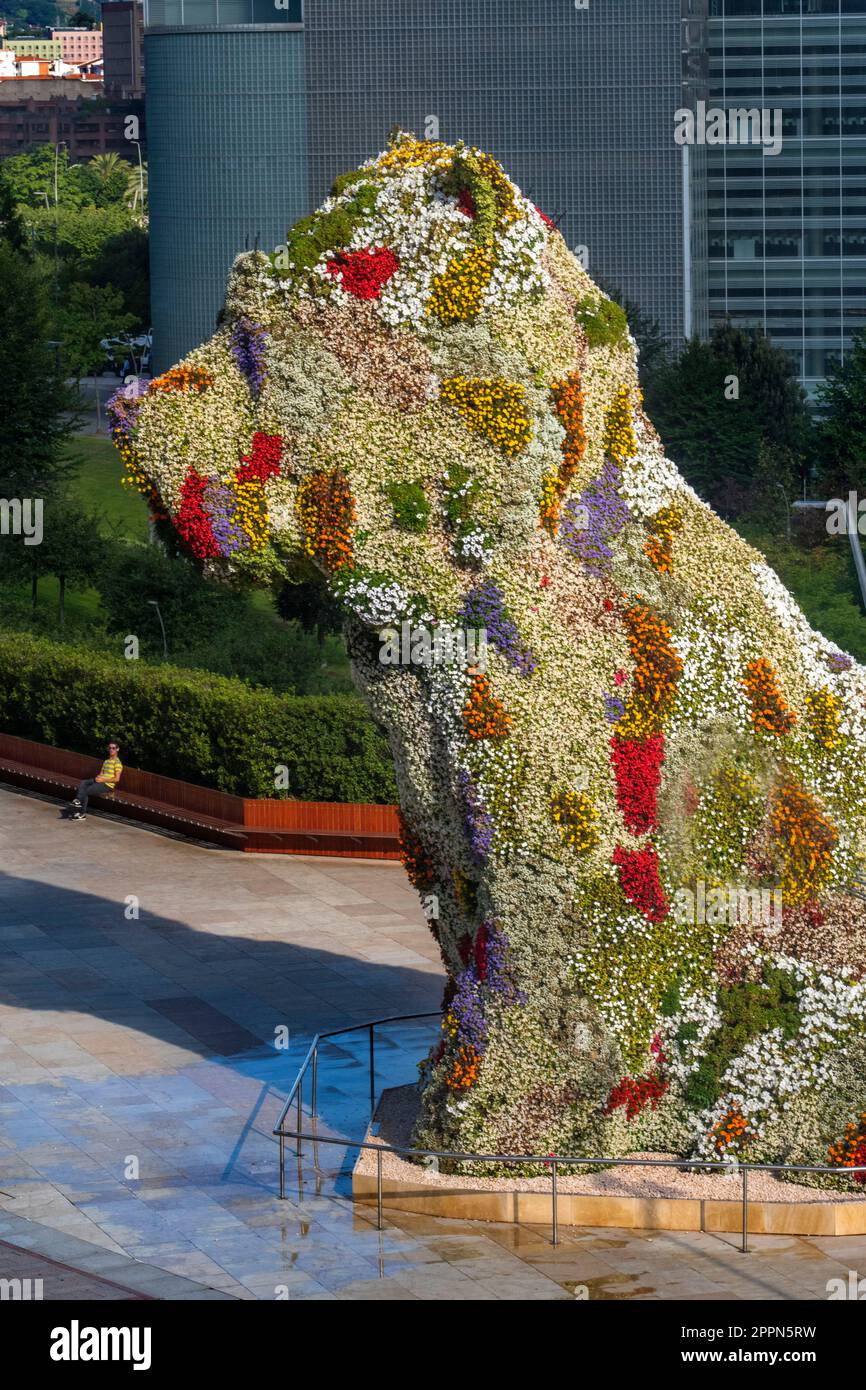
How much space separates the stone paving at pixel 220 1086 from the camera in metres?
20.7

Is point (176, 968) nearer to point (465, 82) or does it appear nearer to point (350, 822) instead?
Result: point (350, 822)

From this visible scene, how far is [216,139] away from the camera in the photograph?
93.1 m

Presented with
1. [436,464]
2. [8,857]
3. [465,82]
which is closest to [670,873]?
[436,464]

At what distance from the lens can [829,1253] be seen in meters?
21.0

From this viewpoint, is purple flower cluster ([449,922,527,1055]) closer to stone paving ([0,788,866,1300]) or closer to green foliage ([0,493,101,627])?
stone paving ([0,788,866,1300])

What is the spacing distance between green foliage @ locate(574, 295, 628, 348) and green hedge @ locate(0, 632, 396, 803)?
46.7ft

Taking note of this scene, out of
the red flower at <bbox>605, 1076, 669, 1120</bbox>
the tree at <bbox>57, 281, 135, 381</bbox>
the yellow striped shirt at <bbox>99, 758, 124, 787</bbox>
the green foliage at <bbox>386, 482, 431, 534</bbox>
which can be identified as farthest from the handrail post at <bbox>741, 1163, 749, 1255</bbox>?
the tree at <bbox>57, 281, 135, 381</bbox>

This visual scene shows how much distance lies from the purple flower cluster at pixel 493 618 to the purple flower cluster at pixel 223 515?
2186 mm

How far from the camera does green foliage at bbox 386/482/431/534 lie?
2184 centimetres

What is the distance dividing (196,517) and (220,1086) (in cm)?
720

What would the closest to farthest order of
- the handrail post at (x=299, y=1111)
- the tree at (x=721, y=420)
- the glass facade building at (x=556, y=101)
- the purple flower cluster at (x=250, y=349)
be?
the purple flower cluster at (x=250, y=349)
the handrail post at (x=299, y=1111)
the tree at (x=721, y=420)
the glass facade building at (x=556, y=101)

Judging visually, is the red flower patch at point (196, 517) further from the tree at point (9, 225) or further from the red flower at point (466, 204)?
the tree at point (9, 225)

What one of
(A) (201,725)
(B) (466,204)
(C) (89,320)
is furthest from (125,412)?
(C) (89,320)

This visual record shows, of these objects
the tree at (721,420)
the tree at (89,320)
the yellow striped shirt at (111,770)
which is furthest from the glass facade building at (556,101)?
the yellow striped shirt at (111,770)
